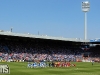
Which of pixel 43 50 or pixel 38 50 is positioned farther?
pixel 43 50

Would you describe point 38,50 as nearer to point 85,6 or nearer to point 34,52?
point 34,52

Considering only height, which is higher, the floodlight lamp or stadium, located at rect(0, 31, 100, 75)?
the floodlight lamp

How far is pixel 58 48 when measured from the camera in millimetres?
93938

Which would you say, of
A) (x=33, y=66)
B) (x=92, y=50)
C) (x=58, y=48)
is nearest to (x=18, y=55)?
(x=58, y=48)

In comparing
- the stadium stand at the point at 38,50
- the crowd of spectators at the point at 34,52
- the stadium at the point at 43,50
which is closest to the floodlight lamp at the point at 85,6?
the stadium at the point at 43,50

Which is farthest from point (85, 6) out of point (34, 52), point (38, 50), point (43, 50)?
point (34, 52)

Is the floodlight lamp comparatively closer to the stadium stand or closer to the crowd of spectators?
the stadium stand

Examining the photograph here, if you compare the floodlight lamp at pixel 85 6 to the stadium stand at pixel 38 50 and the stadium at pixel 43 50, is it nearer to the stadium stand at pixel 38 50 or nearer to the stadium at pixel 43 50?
the stadium at pixel 43 50

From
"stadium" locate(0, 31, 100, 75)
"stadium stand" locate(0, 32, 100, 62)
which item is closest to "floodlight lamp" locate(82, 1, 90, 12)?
"stadium" locate(0, 31, 100, 75)

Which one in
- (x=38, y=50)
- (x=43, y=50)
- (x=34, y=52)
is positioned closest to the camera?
(x=34, y=52)

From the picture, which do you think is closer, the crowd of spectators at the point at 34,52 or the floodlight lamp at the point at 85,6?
the crowd of spectators at the point at 34,52

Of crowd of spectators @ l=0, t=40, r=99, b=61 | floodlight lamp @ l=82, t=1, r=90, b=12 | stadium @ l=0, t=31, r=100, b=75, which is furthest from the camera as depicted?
floodlight lamp @ l=82, t=1, r=90, b=12

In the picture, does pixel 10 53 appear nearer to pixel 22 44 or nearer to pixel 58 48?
pixel 22 44

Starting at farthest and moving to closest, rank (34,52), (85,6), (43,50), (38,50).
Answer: (85,6) → (43,50) → (38,50) → (34,52)
